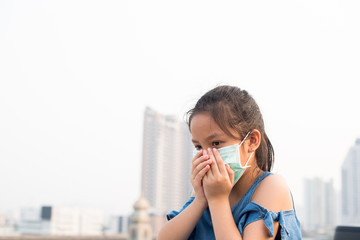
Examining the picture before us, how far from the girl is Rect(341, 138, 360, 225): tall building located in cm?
2744

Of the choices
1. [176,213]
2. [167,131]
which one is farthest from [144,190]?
[176,213]

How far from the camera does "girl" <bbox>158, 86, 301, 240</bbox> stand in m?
0.98

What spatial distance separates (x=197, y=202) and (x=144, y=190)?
40.1m

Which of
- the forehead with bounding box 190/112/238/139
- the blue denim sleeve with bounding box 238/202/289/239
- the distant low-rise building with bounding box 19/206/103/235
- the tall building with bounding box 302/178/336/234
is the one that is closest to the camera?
the blue denim sleeve with bounding box 238/202/289/239

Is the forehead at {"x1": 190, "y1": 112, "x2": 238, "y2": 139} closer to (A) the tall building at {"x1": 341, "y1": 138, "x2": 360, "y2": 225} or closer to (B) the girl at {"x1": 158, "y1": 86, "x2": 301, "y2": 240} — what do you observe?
(B) the girl at {"x1": 158, "y1": 86, "x2": 301, "y2": 240}

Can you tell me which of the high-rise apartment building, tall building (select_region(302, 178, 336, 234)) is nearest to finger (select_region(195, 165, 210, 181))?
tall building (select_region(302, 178, 336, 234))

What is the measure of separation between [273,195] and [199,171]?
176 millimetres

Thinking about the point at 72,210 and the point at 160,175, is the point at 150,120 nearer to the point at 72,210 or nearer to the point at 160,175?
the point at 160,175

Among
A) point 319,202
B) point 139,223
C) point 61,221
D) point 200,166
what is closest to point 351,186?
point 319,202

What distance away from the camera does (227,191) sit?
3.35ft

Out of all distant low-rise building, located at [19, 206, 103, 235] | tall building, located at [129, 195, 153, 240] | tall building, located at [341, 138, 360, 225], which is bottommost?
distant low-rise building, located at [19, 206, 103, 235]

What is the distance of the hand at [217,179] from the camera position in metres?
1.02

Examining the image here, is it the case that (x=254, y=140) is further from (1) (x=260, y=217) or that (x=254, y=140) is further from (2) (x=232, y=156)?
A: (1) (x=260, y=217)

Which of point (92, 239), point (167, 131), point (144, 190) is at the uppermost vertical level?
point (167, 131)
